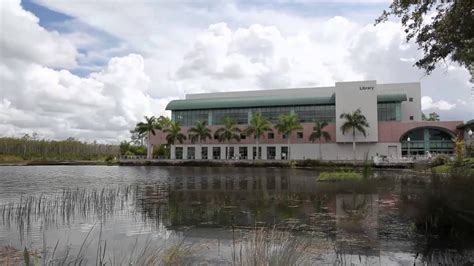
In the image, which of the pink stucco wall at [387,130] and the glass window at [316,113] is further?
the glass window at [316,113]

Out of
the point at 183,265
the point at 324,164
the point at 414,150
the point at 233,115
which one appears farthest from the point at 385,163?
the point at 183,265

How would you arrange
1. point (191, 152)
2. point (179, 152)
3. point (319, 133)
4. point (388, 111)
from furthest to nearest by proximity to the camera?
point (179, 152) < point (191, 152) < point (388, 111) < point (319, 133)

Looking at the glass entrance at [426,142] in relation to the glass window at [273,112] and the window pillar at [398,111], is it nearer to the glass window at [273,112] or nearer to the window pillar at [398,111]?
the window pillar at [398,111]

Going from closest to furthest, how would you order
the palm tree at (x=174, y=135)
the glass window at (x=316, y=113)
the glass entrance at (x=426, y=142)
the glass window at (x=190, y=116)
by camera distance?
the glass entrance at (x=426, y=142) < the glass window at (x=316, y=113) < the palm tree at (x=174, y=135) < the glass window at (x=190, y=116)

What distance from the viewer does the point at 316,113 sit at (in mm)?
98250

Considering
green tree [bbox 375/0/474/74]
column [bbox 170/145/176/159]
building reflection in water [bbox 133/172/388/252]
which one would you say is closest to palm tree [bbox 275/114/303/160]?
column [bbox 170/145/176/159]

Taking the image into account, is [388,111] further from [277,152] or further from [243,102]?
[243,102]

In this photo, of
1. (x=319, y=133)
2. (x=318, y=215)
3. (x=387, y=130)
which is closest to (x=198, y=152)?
(x=319, y=133)

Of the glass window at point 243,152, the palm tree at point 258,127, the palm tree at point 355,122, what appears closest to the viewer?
the palm tree at point 355,122

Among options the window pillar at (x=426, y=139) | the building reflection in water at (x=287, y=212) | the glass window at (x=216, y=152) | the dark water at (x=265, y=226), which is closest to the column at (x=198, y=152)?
the glass window at (x=216, y=152)

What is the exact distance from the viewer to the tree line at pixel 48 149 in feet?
395

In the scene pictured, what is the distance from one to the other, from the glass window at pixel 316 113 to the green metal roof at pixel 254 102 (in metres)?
1.22

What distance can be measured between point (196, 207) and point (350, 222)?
306 inches

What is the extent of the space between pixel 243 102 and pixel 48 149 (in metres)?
63.8
